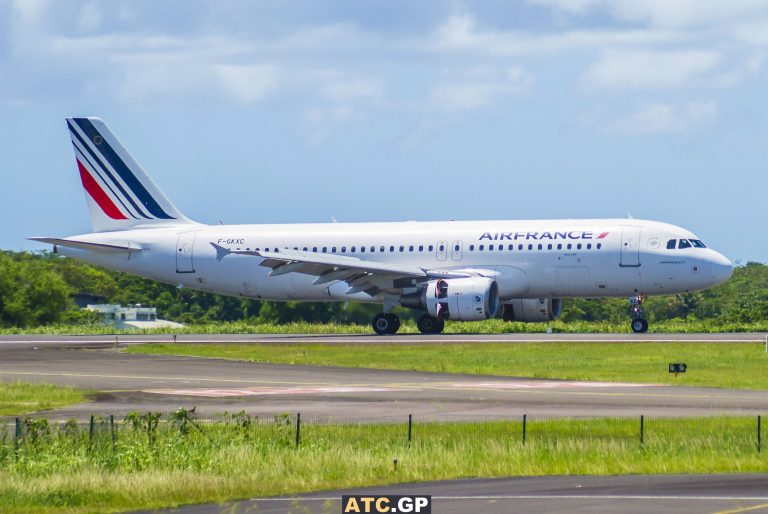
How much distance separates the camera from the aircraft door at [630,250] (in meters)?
64.1

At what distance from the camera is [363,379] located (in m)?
46.3

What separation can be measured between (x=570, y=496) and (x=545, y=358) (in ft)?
97.3

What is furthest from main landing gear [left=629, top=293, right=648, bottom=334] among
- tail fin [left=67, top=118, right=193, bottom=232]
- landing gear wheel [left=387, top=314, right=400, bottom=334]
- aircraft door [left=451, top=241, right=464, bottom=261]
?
tail fin [left=67, top=118, right=193, bottom=232]

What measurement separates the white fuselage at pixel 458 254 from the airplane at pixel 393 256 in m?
0.05

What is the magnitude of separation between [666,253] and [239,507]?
4406cm

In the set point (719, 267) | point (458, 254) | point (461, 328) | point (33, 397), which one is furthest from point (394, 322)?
point (33, 397)

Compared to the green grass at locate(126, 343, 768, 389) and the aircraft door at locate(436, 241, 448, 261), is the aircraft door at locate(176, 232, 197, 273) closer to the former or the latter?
the green grass at locate(126, 343, 768, 389)

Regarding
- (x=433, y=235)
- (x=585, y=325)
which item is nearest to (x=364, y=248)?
(x=433, y=235)

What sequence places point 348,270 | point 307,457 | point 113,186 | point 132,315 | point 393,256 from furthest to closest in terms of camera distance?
1. point 132,315
2. point 113,186
3. point 393,256
4. point 348,270
5. point 307,457

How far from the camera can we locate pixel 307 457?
27.6m

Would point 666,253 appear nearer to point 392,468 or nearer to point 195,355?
point 195,355

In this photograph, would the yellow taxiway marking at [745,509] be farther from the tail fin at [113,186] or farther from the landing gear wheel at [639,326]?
the tail fin at [113,186]

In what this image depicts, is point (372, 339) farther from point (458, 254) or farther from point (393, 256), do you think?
point (458, 254)

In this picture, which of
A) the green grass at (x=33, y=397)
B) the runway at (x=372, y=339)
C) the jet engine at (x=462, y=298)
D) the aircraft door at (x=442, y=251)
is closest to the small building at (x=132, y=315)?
the runway at (x=372, y=339)
